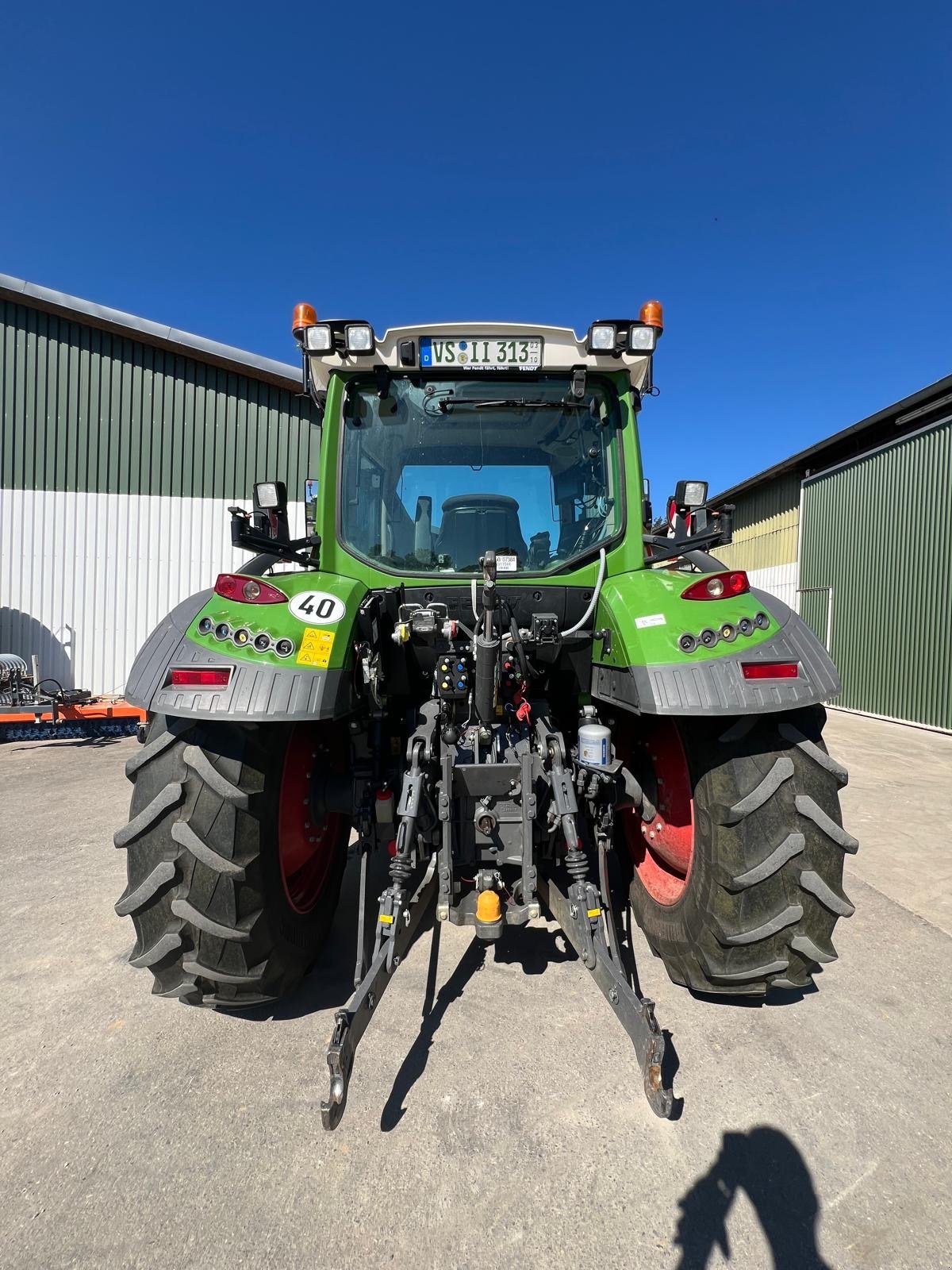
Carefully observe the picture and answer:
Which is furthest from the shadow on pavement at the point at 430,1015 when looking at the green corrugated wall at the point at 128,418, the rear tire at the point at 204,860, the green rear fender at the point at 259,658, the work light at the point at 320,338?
the green corrugated wall at the point at 128,418

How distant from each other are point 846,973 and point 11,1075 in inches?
120

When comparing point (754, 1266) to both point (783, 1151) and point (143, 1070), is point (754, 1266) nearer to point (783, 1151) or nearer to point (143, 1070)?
point (783, 1151)

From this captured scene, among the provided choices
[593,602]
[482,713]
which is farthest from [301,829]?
[593,602]

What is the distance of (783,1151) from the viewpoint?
1.60 m

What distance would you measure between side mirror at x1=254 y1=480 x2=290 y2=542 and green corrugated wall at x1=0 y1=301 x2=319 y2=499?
22.0 feet

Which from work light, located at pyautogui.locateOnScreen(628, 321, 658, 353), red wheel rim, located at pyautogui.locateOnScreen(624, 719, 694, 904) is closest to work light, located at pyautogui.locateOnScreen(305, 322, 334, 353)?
work light, located at pyautogui.locateOnScreen(628, 321, 658, 353)

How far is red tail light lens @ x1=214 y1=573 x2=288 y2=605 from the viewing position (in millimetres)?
1977

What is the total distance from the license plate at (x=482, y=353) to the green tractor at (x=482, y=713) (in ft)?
0.04

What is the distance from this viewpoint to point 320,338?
238 centimetres

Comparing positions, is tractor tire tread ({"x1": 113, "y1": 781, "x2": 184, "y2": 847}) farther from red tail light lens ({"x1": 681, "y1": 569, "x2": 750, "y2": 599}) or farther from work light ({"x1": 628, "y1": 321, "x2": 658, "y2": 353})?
work light ({"x1": 628, "y1": 321, "x2": 658, "y2": 353})

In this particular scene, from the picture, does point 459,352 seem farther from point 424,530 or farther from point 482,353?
point 424,530

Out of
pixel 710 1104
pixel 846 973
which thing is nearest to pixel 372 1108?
pixel 710 1104

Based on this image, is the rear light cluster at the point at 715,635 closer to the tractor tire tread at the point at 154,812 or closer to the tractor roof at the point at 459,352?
the tractor roof at the point at 459,352

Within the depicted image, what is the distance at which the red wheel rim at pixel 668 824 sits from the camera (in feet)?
7.25
